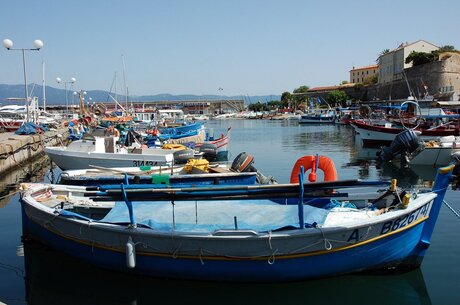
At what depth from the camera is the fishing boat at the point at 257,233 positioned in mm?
6703

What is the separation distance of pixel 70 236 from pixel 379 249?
5504 mm

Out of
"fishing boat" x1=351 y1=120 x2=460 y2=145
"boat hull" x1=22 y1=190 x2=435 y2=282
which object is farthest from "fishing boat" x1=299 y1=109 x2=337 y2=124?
"boat hull" x1=22 y1=190 x2=435 y2=282

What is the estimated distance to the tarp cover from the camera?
7.07 m

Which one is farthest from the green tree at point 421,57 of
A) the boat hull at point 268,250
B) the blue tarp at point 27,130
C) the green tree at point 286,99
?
the boat hull at point 268,250

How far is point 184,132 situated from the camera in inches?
1260

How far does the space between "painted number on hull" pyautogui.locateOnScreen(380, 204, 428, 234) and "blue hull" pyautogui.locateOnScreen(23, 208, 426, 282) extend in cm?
16

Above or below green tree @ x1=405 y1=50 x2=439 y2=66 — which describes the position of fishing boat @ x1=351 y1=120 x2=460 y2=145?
below

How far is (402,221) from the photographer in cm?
704

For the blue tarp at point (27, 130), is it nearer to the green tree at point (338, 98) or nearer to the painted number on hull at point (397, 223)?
the painted number on hull at point (397, 223)

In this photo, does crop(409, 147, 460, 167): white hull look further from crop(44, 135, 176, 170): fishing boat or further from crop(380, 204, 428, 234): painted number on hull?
crop(380, 204, 428, 234): painted number on hull

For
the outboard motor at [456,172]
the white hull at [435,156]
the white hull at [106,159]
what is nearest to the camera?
the outboard motor at [456,172]

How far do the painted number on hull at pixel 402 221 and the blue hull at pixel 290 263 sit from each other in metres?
0.16

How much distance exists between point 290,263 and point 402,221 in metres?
1.98

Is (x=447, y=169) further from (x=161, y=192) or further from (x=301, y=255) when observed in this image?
(x=161, y=192)
